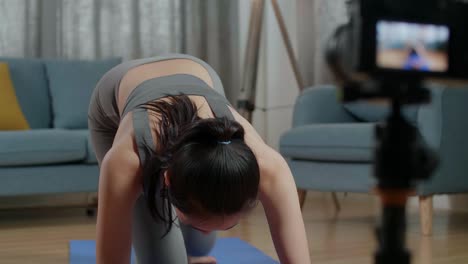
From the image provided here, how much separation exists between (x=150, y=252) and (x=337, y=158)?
1.45 meters

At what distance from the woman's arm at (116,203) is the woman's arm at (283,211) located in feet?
0.85

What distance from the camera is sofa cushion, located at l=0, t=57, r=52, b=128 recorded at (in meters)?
3.62

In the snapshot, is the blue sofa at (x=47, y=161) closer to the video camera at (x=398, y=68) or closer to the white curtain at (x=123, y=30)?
the white curtain at (x=123, y=30)

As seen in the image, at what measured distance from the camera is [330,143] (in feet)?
9.34

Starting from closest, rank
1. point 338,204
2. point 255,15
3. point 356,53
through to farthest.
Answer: point 356,53
point 338,204
point 255,15

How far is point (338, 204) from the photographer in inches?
145

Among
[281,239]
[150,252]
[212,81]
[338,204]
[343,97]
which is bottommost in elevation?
[338,204]

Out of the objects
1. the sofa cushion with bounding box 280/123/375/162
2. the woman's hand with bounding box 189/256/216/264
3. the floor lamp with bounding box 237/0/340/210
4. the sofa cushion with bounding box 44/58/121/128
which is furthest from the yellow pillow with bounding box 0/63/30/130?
the woman's hand with bounding box 189/256/216/264

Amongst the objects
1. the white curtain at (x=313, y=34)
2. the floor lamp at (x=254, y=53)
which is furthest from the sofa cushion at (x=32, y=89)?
the white curtain at (x=313, y=34)

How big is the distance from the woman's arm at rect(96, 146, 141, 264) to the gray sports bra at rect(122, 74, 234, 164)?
0.13ft

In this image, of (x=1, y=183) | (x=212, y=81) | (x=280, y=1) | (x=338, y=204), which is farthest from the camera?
(x=280, y=1)

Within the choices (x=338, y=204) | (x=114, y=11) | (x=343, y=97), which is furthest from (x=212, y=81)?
(x=114, y=11)

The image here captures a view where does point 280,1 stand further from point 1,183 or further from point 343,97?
point 343,97

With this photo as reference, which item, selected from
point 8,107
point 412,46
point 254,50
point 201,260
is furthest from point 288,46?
point 412,46
